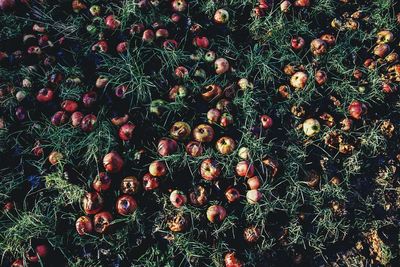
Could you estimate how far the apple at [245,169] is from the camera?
2.28 metres

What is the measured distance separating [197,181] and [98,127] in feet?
2.37

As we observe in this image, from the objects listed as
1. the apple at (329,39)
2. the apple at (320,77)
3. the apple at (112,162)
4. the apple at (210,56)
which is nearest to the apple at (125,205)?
the apple at (112,162)

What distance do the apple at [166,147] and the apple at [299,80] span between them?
98 centimetres

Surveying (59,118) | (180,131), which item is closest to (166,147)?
(180,131)

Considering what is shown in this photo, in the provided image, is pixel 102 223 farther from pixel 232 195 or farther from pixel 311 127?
pixel 311 127

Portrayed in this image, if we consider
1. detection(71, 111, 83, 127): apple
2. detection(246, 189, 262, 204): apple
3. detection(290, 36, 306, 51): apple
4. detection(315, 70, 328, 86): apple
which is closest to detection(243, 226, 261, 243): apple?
detection(246, 189, 262, 204): apple

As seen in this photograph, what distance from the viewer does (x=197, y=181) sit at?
2.34 metres

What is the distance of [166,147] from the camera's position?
2295 millimetres

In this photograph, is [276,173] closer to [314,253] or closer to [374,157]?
[314,253]

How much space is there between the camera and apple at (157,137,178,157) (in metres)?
2.29

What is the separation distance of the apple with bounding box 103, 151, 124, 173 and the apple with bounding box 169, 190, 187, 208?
0.37m

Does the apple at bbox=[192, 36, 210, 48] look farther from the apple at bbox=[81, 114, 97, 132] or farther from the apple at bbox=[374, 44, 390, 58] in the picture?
the apple at bbox=[374, 44, 390, 58]

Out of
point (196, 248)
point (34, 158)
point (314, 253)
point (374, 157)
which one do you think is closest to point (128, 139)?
point (34, 158)

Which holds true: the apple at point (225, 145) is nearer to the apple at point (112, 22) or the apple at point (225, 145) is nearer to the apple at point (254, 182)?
the apple at point (254, 182)
